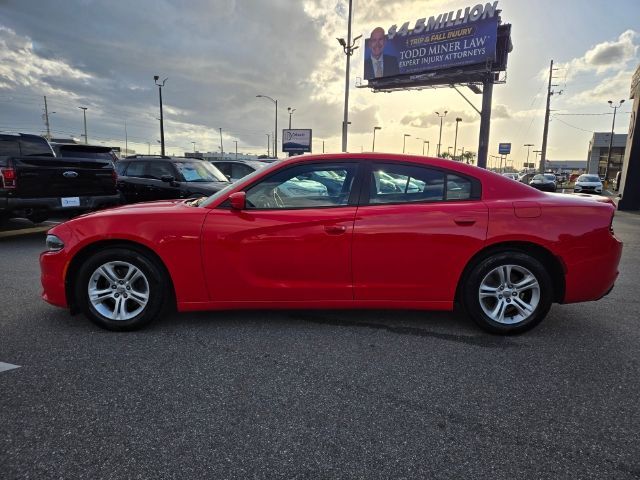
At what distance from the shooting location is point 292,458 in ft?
6.70

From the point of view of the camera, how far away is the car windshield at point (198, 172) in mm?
9273

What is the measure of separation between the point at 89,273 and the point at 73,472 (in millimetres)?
1939

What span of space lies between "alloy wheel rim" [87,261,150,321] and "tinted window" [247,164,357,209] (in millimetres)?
1126

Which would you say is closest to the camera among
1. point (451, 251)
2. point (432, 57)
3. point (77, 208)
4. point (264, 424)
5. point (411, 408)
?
point (264, 424)

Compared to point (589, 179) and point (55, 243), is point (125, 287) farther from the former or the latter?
point (589, 179)

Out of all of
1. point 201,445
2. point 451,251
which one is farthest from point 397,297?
point 201,445

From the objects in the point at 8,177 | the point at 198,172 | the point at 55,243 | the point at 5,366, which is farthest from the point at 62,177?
the point at 5,366

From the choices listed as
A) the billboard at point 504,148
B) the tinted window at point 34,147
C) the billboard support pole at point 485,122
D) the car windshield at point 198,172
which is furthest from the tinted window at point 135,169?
the billboard at point 504,148

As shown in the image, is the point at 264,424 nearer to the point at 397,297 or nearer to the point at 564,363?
the point at 397,297

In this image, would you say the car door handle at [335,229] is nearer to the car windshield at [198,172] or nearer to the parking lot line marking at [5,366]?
the parking lot line marking at [5,366]

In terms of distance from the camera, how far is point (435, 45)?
36.7m

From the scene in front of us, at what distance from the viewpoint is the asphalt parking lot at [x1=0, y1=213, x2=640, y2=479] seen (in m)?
2.02

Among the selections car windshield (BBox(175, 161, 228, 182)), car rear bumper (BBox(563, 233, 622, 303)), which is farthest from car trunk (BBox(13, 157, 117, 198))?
car rear bumper (BBox(563, 233, 622, 303))

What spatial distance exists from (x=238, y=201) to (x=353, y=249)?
1.01m
